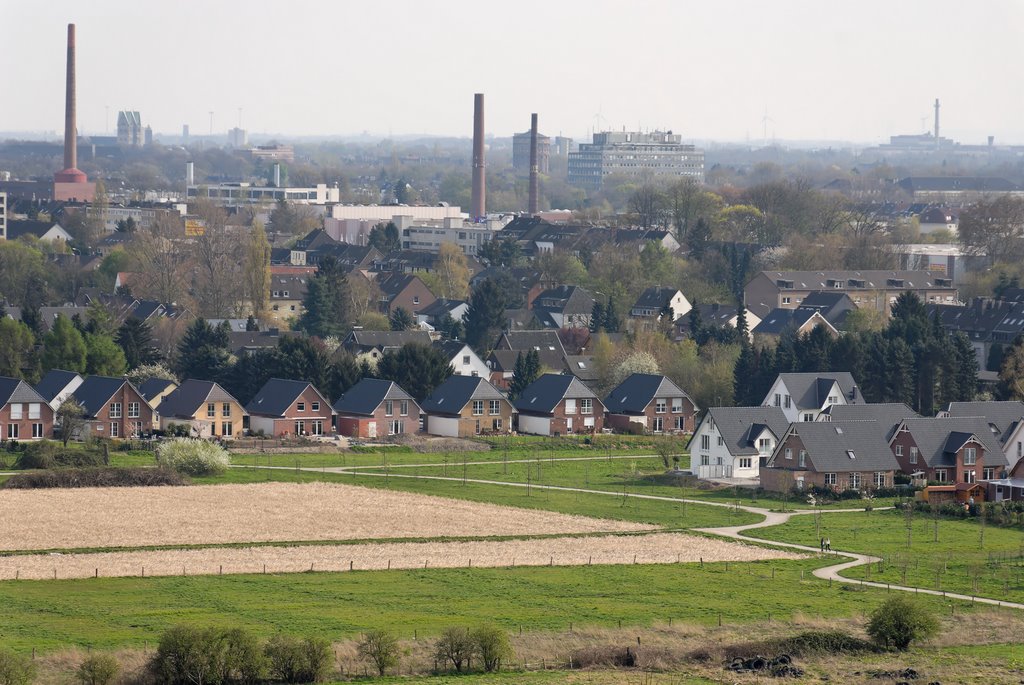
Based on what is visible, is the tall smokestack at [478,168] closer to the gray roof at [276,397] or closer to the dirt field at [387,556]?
the gray roof at [276,397]

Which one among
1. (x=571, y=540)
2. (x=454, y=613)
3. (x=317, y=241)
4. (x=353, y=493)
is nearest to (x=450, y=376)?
(x=353, y=493)

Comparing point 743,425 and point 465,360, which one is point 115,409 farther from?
point 743,425

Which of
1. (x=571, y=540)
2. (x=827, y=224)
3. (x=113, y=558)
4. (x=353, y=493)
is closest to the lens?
(x=113, y=558)

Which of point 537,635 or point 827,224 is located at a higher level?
point 827,224

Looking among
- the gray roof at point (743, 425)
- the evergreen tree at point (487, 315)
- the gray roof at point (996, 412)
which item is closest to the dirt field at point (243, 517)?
the gray roof at point (743, 425)

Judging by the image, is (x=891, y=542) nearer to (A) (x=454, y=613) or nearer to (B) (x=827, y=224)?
(A) (x=454, y=613)

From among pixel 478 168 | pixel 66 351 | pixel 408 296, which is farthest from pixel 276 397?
pixel 478 168
